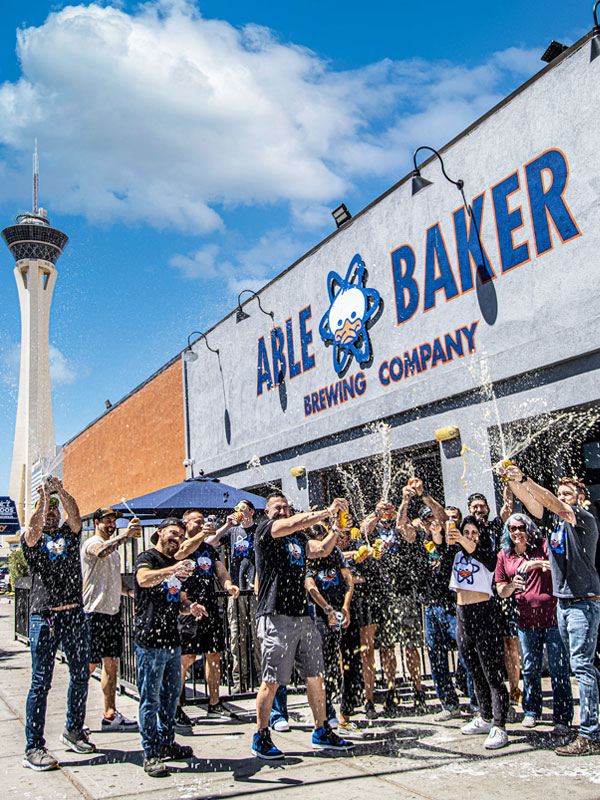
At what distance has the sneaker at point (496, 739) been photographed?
5090 mm

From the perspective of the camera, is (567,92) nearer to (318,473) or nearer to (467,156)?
(467,156)

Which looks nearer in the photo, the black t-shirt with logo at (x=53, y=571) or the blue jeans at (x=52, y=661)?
the blue jeans at (x=52, y=661)

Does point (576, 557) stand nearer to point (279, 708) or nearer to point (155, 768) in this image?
point (279, 708)

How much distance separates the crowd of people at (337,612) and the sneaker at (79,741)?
2 cm

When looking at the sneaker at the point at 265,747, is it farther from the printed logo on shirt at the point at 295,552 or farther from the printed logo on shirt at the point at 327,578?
the printed logo on shirt at the point at 327,578

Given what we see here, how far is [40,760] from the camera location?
16.7ft

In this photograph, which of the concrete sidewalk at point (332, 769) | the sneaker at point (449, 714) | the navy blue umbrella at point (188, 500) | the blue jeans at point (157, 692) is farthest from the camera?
the navy blue umbrella at point (188, 500)

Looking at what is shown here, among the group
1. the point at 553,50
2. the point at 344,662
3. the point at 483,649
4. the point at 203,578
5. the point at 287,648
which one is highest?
the point at 553,50

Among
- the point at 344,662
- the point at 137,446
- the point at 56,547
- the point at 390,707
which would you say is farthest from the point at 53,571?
the point at 137,446

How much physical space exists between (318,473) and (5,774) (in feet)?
27.8

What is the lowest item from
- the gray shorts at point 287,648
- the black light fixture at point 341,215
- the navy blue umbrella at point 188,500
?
the gray shorts at point 287,648

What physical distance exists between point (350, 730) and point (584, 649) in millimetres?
1999

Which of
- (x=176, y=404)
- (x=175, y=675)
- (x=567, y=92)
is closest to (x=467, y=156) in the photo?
(x=567, y=92)

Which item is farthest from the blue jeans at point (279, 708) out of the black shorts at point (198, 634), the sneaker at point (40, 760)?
the sneaker at point (40, 760)
